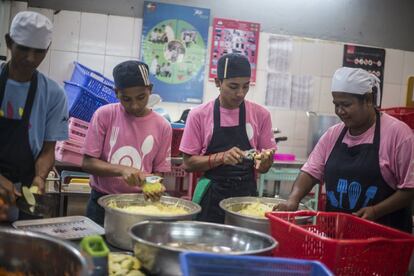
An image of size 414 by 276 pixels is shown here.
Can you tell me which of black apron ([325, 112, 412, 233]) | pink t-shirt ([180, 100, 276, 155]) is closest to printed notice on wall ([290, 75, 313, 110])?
pink t-shirt ([180, 100, 276, 155])

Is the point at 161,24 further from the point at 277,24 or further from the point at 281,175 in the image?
the point at 281,175

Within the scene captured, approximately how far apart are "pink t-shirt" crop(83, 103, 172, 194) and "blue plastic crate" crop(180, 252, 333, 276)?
1.19 m

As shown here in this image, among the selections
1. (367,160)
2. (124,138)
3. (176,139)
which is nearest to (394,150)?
(367,160)

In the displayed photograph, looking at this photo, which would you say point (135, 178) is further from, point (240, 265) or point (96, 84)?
point (96, 84)

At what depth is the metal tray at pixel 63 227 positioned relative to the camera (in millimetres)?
1805

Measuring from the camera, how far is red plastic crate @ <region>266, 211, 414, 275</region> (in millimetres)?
1436

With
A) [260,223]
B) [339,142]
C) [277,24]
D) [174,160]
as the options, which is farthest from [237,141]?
[277,24]

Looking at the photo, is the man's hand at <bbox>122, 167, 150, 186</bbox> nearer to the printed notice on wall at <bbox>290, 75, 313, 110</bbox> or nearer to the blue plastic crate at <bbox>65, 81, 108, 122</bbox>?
the blue plastic crate at <bbox>65, 81, 108, 122</bbox>

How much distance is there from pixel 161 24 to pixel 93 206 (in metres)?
3.17

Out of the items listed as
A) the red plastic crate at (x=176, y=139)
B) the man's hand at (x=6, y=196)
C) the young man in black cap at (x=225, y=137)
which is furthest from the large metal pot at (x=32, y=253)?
the red plastic crate at (x=176, y=139)

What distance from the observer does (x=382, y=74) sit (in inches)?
230

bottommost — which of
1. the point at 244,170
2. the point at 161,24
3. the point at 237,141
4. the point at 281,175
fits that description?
the point at 281,175

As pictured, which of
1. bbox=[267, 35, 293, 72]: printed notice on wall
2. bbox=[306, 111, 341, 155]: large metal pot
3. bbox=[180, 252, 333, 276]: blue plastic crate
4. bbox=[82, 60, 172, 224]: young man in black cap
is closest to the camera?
bbox=[180, 252, 333, 276]: blue plastic crate

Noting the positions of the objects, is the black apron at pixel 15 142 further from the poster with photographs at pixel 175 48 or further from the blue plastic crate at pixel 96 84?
the poster with photographs at pixel 175 48
